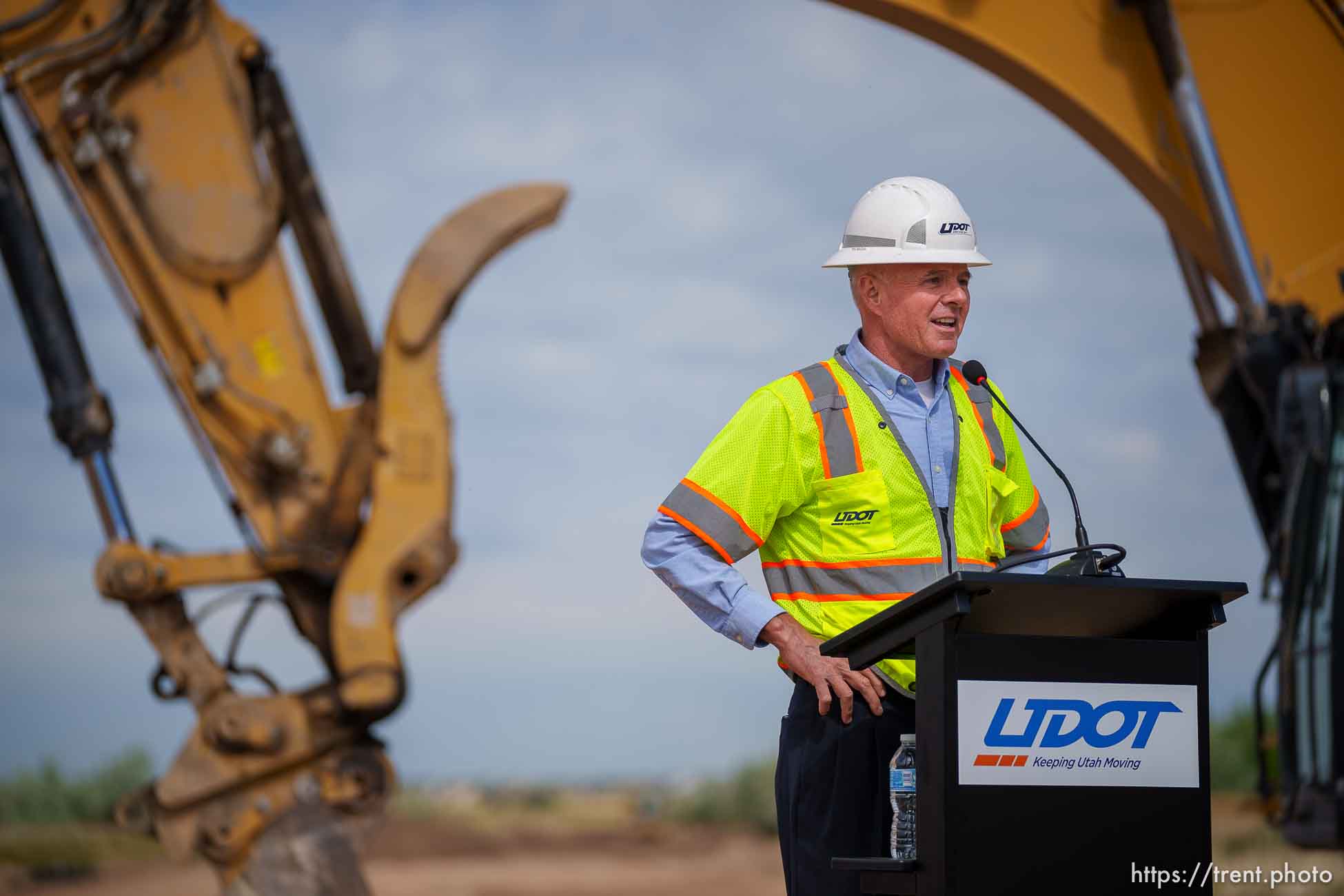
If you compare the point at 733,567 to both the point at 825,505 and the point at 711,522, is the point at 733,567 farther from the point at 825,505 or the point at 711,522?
the point at 825,505

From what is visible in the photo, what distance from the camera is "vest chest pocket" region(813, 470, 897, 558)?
252cm

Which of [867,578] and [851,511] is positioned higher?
[851,511]

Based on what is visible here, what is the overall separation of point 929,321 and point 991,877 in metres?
0.95

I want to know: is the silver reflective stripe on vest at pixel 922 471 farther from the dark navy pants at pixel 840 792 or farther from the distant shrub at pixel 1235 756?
the distant shrub at pixel 1235 756

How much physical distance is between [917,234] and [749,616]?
68 centimetres

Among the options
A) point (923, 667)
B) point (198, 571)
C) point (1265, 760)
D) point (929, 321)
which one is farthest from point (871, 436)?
point (198, 571)

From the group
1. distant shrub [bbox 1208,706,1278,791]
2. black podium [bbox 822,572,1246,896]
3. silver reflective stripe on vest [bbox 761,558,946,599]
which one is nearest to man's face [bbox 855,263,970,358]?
silver reflective stripe on vest [bbox 761,558,946,599]

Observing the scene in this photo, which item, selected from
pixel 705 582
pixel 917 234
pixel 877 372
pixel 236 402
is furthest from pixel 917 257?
pixel 236 402

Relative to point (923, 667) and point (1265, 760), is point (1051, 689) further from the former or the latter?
point (1265, 760)

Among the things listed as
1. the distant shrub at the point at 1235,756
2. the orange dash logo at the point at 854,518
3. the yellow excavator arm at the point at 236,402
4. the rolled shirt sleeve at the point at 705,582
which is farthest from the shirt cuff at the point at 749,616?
the distant shrub at the point at 1235,756

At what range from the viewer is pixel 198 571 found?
561 cm

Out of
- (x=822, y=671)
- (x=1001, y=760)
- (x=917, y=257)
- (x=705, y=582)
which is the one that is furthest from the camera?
(x=917, y=257)

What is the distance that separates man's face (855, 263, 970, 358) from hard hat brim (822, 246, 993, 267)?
0.03 m

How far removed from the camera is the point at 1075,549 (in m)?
2.24
